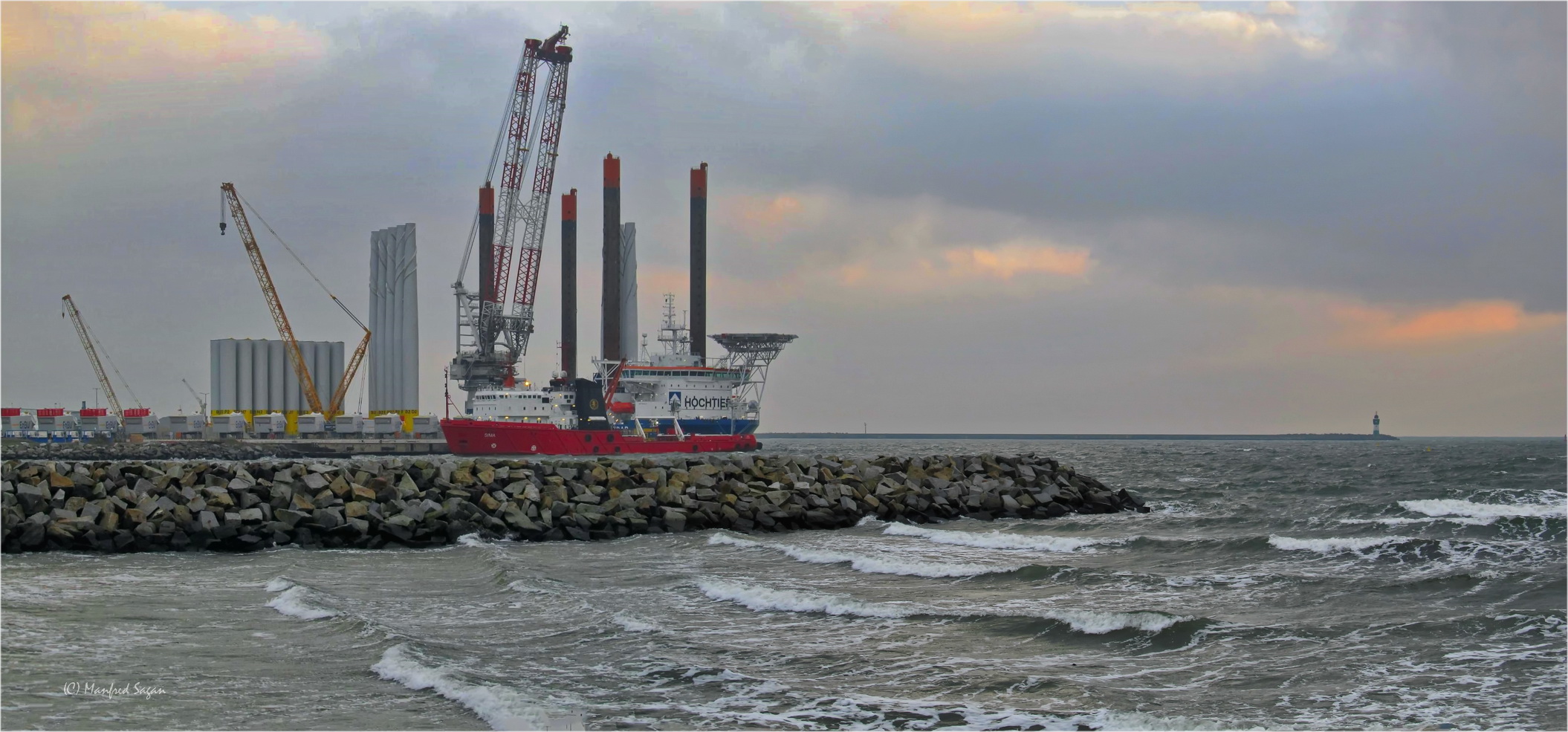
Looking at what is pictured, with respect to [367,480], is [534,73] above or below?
above

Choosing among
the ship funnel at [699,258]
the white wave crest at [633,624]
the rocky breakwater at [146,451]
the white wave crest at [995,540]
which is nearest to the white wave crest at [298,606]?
the white wave crest at [633,624]

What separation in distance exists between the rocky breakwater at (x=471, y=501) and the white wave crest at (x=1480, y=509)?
671 cm

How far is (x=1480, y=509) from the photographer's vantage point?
26.8m

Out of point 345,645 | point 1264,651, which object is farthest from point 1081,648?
point 345,645

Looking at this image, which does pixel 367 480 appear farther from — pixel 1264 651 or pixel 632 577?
pixel 1264 651

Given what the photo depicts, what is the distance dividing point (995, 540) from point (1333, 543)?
5602 millimetres

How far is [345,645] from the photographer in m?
10.9

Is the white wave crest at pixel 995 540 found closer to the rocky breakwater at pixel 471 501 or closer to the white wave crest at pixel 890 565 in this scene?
the rocky breakwater at pixel 471 501

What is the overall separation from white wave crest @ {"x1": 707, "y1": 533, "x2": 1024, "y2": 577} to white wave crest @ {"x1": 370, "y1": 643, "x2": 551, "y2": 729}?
26.6 ft

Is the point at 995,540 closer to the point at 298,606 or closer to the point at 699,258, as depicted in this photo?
the point at 298,606

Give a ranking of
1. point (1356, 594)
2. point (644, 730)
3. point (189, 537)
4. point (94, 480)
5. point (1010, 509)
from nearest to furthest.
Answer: point (644, 730)
point (1356, 594)
point (189, 537)
point (94, 480)
point (1010, 509)

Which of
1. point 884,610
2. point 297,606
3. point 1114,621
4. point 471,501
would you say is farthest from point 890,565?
point 471,501

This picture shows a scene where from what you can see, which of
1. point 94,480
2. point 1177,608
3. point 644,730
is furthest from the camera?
point 94,480

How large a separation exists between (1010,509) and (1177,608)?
15089mm
